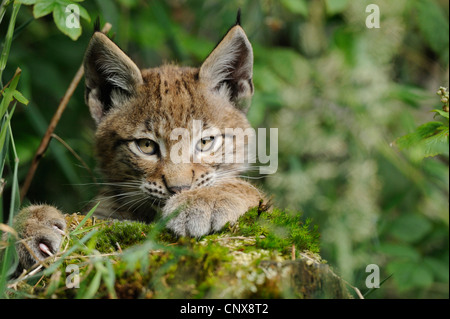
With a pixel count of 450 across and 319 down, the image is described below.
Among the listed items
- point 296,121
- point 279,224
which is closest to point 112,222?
point 279,224

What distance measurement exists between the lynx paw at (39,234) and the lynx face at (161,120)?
2.26 ft

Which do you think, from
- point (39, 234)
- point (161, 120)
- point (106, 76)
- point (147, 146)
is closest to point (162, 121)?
point (161, 120)

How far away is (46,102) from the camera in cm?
584

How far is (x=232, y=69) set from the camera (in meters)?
3.87

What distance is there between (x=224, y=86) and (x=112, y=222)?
1557mm

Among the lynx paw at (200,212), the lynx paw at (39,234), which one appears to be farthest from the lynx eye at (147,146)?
the lynx paw at (39,234)

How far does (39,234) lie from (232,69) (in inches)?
78.1

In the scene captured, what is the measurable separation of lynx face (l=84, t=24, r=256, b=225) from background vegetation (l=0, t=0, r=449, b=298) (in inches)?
29.6

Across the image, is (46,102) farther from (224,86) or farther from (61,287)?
(61,287)

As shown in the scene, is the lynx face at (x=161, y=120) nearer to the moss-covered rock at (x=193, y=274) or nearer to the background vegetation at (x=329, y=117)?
the background vegetation at (x=329, y=117)

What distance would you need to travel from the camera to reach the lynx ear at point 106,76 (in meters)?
3.59

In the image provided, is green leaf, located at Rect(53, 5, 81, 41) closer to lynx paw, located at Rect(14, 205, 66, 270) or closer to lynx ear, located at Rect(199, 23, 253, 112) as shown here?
lynx paw, located at Rect(14, 205, 66, 270)

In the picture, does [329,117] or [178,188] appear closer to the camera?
[178,188]

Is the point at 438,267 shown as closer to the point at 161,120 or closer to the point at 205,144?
the point at 205,144
